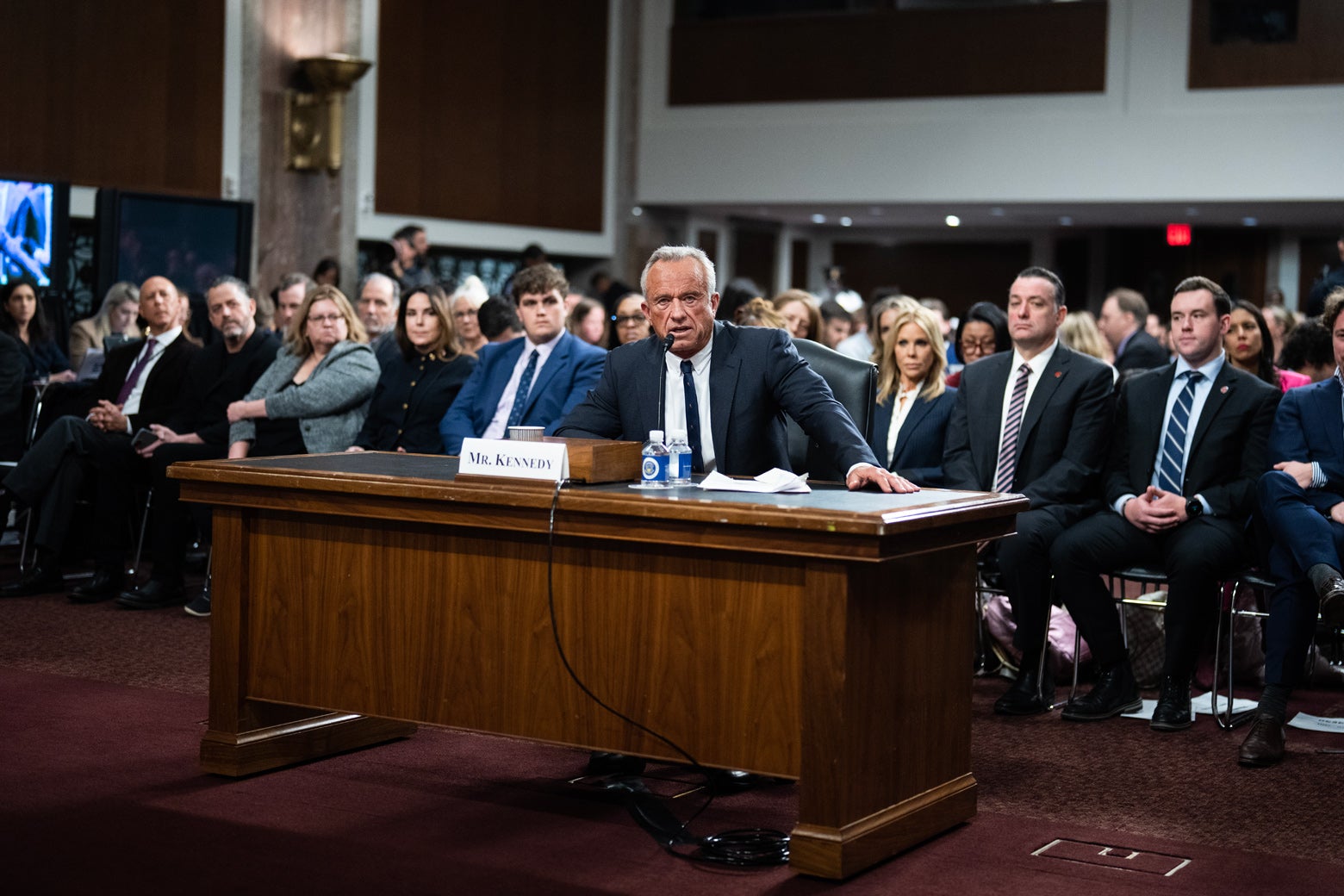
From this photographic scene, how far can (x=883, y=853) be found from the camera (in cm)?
325

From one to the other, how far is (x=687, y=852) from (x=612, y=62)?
12314mm

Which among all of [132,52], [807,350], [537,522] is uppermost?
[132,52]

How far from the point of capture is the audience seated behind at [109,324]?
873 cm

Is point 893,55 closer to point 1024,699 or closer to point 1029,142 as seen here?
point 1029,142

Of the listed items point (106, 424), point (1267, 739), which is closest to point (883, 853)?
point (1267, 739)

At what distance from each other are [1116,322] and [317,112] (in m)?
6.21

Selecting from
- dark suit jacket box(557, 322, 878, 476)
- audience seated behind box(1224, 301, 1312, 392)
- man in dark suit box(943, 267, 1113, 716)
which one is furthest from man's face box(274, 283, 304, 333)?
audience seated behind box(1224, 301, 1312, 392)

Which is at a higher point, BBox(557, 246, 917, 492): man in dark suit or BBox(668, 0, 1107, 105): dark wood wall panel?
BBox(668, 0, 1107, 105): dark wood wall panel

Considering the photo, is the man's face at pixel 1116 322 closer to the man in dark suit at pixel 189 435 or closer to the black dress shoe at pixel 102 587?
the man in dark suit at pixel 189 435

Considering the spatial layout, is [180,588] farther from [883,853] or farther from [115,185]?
[115,185]

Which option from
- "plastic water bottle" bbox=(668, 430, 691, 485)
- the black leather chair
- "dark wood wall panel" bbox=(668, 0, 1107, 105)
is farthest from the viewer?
"dark wood wall panel" bbox=(668, 0, 1107, 105)

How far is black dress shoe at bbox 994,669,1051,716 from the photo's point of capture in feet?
15.7

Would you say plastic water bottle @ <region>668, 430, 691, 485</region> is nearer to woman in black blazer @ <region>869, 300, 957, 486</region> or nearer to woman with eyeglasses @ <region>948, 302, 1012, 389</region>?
woman in black blazer @ <region>869, 300, 957, 486</region>

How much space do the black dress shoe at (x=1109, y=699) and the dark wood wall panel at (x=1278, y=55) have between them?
8967mm
